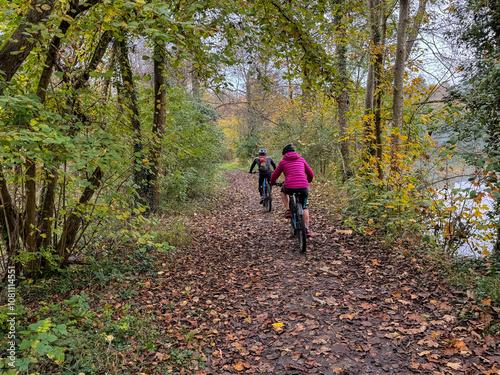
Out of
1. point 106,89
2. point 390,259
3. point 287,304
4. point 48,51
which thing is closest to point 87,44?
point 106,89

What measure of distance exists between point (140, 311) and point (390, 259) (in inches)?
175

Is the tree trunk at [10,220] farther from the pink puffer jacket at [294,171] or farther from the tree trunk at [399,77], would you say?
the tree trunk at [399,77]

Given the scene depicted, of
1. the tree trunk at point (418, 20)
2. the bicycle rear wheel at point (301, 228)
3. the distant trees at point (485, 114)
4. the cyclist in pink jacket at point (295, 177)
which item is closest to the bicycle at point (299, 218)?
the bicycle rear wheel at point (301, 228)

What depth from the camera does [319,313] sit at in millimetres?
4242

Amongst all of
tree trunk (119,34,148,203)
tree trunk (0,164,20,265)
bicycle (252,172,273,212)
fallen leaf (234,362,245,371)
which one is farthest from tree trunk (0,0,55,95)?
bicycle (252,172,273,212)

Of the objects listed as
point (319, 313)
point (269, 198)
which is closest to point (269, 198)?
point (269, 198)

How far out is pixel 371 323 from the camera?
3.92 meters

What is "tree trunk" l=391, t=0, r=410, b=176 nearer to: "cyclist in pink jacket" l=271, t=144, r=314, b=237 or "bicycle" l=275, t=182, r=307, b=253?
"cyclist in pink jacket" l=271, t=144, r=314, b=237

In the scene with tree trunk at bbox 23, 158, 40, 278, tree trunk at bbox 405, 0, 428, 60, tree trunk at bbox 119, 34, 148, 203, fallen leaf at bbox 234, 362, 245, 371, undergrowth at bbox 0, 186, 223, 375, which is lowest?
fallen leaf at bbox 234, 362, 245, 371

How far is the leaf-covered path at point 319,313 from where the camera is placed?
3310mm

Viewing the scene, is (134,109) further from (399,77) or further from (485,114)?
(485,114)

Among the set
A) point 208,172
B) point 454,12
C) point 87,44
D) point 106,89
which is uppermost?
point 454,12

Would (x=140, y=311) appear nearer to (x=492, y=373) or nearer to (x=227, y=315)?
(x=227, y=315)

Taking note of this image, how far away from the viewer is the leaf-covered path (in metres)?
3.31
